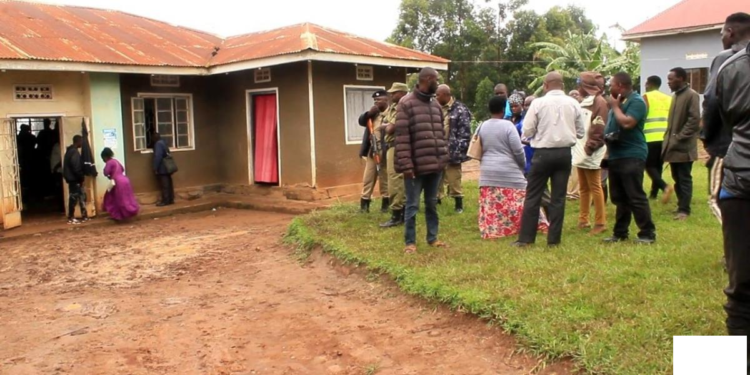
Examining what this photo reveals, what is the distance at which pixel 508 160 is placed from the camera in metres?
6.81

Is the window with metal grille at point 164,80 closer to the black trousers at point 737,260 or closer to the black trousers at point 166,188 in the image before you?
the black trousers at point 166,188

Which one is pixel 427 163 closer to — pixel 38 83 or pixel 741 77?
pixel 741 77

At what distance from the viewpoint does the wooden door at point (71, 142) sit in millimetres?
11074

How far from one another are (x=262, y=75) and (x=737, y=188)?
34.2ft

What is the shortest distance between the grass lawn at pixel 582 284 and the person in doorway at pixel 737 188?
624 millimetres

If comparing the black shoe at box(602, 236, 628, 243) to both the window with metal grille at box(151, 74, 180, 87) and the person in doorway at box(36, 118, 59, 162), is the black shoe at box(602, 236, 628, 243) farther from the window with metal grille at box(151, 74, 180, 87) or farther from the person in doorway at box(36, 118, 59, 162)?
the person in doorway at box(36, 118, 59, 162)

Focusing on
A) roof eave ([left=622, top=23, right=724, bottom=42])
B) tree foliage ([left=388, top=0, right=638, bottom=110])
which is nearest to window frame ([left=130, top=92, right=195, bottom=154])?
roof eave ([left=622, top=23, right=724, bottom=42])

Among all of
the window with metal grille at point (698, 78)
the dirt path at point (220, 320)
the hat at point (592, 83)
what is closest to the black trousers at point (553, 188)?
the hat at point (592, 83)

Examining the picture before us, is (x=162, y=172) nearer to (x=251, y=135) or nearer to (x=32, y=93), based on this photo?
(x=251, y=135)

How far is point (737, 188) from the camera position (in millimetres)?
2924

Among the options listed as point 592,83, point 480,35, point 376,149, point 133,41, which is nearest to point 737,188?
point 592,83

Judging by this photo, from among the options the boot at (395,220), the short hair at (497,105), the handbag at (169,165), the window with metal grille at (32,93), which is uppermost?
the window with metal grille at (32,93)

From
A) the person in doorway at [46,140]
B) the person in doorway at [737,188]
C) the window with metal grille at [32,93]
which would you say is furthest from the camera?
the person in doorway at [46,140]

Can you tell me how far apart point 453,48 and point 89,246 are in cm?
2348
